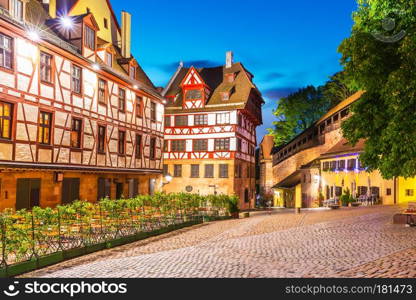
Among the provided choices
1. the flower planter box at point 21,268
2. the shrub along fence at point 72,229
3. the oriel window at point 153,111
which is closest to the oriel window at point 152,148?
the oriel window at point 153,111

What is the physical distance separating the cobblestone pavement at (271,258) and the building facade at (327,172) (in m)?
10.4

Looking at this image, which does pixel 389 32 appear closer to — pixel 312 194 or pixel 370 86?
pixel 370 86

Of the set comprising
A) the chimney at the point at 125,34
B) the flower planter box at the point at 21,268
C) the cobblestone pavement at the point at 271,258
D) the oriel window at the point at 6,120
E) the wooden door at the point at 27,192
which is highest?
the chimney at the point at 125,34

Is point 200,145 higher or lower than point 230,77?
lower

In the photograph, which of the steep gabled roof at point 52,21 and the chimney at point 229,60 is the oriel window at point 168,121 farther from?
the steep gabled roof at point 52,21

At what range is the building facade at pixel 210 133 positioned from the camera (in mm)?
36000

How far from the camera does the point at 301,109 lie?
164 ft

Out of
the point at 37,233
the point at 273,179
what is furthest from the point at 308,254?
the point at 273,179

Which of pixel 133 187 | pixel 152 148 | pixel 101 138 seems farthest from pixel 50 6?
pixel 133 187

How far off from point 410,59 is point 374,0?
297cm

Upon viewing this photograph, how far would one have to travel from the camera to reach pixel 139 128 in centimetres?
2528

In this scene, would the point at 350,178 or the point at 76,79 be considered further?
the point at 350,178

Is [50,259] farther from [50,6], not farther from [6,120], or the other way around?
[50,6]

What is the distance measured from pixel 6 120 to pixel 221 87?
26.1 m
